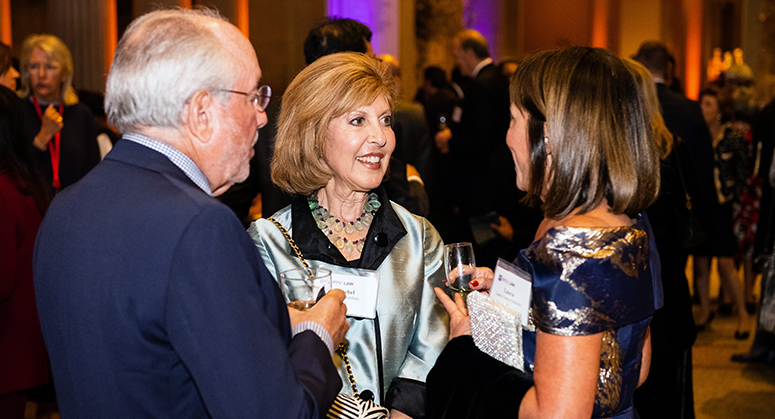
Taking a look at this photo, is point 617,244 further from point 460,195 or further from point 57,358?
point 460,195

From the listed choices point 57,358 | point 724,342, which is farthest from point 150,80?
point 724,342

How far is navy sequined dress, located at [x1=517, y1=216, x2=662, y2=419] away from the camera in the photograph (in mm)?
1246

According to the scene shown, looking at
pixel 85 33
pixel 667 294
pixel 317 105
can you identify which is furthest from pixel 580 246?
pixel 85 33

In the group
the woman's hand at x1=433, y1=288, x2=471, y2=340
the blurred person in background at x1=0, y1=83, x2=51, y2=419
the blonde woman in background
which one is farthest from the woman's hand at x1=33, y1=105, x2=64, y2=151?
the woman's hand at x1=433, y1=288, x2=471, y2=340

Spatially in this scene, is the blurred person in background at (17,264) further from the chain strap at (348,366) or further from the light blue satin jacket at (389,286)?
the chain strap at (348,366)

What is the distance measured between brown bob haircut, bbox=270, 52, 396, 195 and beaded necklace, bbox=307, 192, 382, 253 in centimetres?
6

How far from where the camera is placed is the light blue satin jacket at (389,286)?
1791 millimetres

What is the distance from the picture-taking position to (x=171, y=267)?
986 millimetres

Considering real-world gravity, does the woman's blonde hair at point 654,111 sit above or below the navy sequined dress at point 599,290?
above

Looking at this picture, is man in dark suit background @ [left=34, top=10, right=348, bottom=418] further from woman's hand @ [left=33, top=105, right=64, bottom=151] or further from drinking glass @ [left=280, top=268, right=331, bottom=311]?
woman's hand @ [left=33, top=105, right=64, bottom=151]

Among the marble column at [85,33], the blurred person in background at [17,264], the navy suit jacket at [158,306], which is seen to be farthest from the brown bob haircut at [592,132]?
the marble column at [85,33]

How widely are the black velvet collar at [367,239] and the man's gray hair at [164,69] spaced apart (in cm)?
76

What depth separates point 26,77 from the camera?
13.8 ft

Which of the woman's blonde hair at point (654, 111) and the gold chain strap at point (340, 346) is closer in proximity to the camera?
the gold chain strap at point (340, 346)
